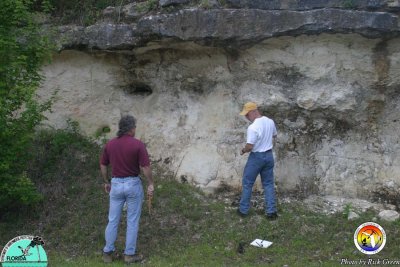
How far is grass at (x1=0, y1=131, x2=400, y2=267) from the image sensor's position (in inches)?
261

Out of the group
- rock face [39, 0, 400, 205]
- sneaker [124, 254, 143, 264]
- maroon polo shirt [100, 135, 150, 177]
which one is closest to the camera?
maroon polo shirt [100, 135, 150, 177]

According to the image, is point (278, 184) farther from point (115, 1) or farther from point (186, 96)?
point (115, 1)

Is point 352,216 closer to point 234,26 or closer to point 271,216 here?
point 271,216

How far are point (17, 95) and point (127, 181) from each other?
6.57ft

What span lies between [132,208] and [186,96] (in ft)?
9.41

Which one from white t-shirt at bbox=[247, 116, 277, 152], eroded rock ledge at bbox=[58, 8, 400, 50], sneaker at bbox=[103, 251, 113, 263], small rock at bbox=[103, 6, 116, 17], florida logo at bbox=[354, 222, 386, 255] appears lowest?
sneaker at bbox=[103, 251, 113, 263]

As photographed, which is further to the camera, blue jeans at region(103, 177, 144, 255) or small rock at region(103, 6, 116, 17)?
small rock at region(103, 6, 116, 17)

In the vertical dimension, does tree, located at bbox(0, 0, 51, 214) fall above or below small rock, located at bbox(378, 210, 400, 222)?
above

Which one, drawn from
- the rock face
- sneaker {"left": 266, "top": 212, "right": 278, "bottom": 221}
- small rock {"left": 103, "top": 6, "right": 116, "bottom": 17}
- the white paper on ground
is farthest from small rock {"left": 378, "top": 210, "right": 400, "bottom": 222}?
small rock {"left": 103, "top": 6, "right": 116, "bottom": 17}

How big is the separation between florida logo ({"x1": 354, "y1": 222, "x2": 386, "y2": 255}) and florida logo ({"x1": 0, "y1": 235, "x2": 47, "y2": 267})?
3.56 metres

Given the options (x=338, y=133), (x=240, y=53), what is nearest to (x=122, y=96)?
(x=240, y=53)

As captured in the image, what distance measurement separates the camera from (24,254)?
5.90 meters

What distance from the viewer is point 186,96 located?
8.96 meters

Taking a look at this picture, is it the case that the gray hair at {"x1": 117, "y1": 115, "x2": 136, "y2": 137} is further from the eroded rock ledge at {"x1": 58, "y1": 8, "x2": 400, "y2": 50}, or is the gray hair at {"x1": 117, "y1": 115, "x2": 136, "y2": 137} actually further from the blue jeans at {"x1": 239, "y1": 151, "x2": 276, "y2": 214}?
the eroded rock ledge at {"x1": 58, "y1": 8, "x2": 400, "y2": 50}
